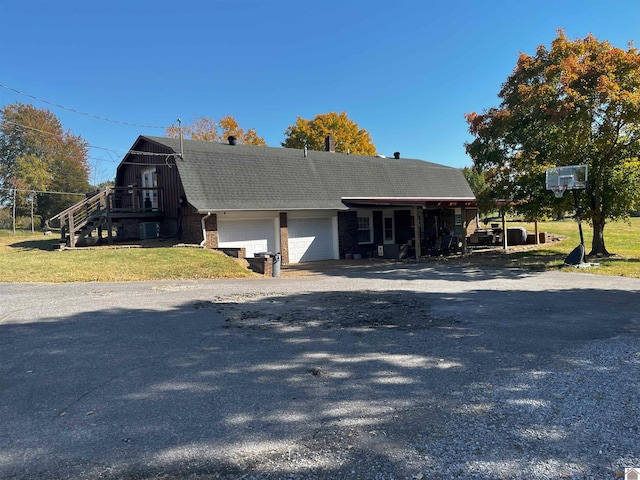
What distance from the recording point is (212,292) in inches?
418

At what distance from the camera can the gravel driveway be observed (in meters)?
3.05

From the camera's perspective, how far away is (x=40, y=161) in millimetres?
42750

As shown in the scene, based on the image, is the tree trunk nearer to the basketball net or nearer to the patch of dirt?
Result: the basketball net

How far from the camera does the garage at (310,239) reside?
19938 millimetres

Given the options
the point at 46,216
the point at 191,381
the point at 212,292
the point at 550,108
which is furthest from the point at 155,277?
the point at 46,216

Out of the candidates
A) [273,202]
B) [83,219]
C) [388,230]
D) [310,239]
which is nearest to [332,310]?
[273,202]

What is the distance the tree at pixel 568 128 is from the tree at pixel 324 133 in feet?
86.9

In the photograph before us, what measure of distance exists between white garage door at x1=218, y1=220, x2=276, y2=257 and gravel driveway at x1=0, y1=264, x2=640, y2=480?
31.7 feet

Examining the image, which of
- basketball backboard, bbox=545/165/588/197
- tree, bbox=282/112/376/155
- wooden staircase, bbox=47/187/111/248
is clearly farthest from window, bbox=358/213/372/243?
tree, bbox=282/112/376/155

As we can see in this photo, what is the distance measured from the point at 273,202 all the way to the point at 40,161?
35431mm

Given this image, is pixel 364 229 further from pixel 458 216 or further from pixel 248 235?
pixel 458 216

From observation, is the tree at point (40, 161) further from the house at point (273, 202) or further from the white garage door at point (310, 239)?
the white garage door at point (310, 239)

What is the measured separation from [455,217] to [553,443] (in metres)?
Result: 23.9

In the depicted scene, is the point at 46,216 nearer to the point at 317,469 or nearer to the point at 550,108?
the point at 550,108
